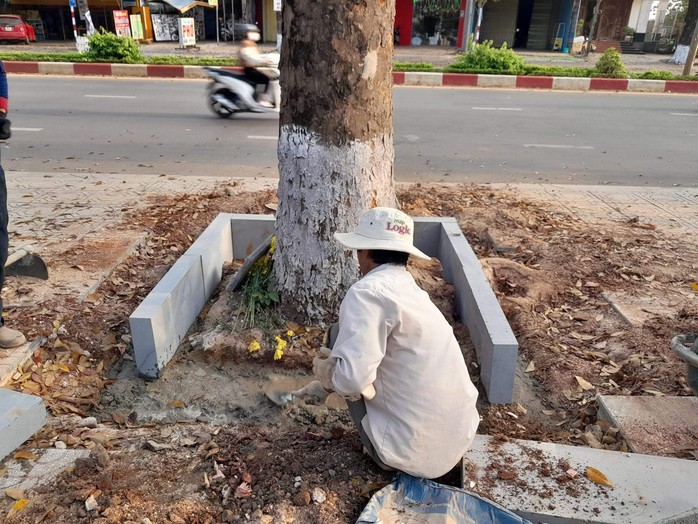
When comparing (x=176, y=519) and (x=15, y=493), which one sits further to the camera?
(x=15, y=493)

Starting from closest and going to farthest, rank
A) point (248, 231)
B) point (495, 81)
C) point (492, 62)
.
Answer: point (248, 231) → point (495, 81) → point (492, 62)

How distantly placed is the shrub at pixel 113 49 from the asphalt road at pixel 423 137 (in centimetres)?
383

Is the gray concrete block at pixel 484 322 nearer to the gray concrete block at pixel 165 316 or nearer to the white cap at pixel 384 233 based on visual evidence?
the white cap at pixel 384 233

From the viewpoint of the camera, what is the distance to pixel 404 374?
2.28 metres

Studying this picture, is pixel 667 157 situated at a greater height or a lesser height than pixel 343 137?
lesser

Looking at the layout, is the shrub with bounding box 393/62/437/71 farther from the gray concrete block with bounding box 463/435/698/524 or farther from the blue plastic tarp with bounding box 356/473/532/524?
the blue plastic tarp with bounding box 356/473/532/524

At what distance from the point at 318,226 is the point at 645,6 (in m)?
31.3

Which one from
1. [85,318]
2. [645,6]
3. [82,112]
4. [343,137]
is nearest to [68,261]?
[85,318]

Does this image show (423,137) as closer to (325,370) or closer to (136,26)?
(325,370)

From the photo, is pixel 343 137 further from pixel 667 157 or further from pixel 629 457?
pixel 667 157

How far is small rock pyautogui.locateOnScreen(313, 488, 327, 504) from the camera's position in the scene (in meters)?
2.37

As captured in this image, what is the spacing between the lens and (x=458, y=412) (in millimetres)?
2344

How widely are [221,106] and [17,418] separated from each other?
30.0 ft

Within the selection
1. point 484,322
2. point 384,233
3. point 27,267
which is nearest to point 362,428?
point 384,233
